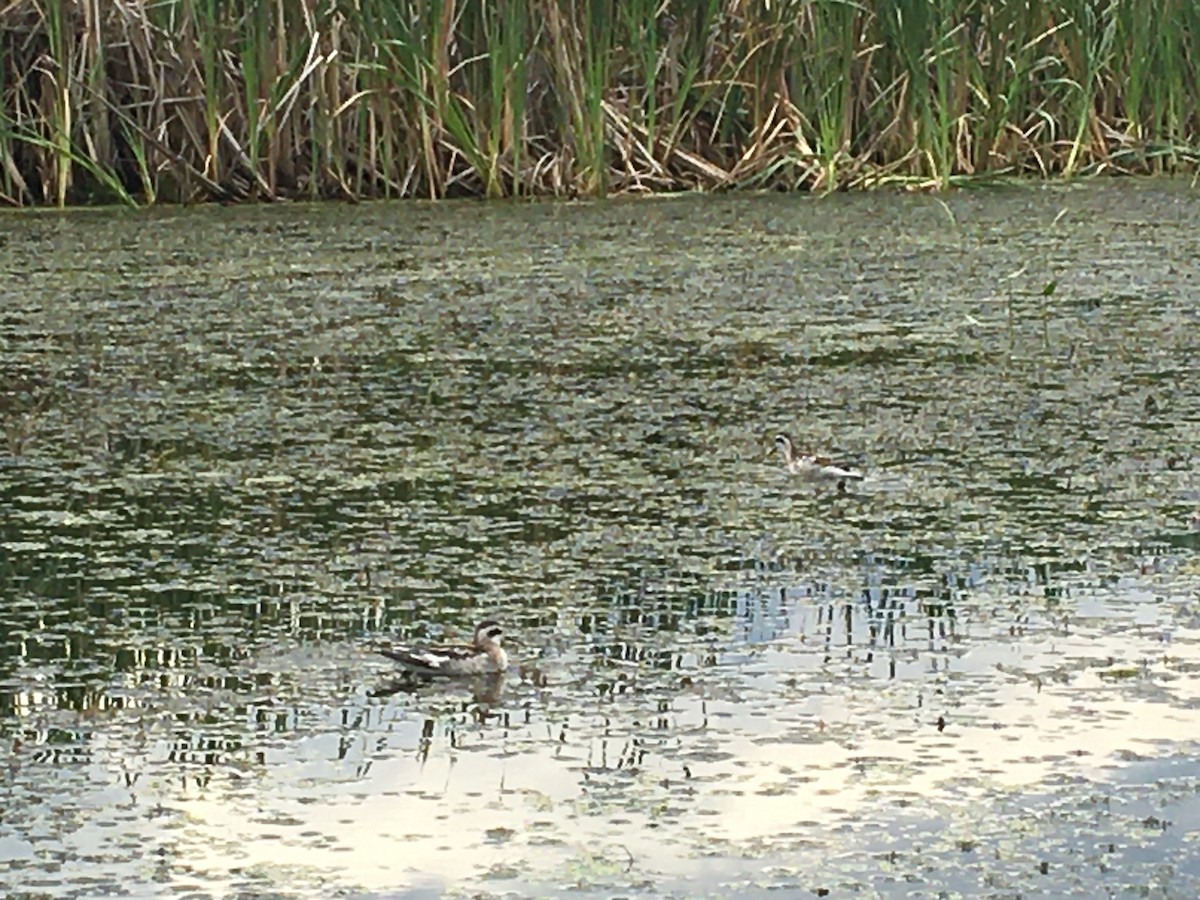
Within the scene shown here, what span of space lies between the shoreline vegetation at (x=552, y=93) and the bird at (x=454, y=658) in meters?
5.78

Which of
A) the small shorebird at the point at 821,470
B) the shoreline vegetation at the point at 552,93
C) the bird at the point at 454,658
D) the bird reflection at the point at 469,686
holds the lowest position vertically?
the bird reflection at the point at 469,686

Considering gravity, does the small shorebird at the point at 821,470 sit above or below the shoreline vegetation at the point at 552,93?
below

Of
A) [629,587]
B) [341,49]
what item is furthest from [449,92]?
[629,587]

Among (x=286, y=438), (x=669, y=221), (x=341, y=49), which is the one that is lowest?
(x=286, y=438)

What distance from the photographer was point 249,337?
6.30 m

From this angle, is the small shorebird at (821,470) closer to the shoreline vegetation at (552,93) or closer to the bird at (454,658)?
the bird at (454,658)

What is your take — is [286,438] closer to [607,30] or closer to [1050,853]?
[1050,853]

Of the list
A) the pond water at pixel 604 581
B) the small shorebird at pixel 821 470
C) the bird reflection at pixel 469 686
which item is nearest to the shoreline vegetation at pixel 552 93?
the pond water at pixel 604 581

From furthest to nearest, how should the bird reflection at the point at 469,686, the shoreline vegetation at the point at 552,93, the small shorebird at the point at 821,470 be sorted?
the shoreline vegetation at the point at 552,93
the small shorebird at the point at 821,470
the bird reflection at the point at 469,686

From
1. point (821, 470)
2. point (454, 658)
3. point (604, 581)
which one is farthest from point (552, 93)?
point (454, 658)

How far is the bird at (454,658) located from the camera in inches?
122

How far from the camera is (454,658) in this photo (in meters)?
3.09

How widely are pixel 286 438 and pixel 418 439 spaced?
0.82 ft

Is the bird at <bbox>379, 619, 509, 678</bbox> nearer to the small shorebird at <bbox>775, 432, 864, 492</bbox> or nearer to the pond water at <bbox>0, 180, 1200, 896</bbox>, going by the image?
the pond water at <bbox>0, 180, 1200, 896</bbox>
